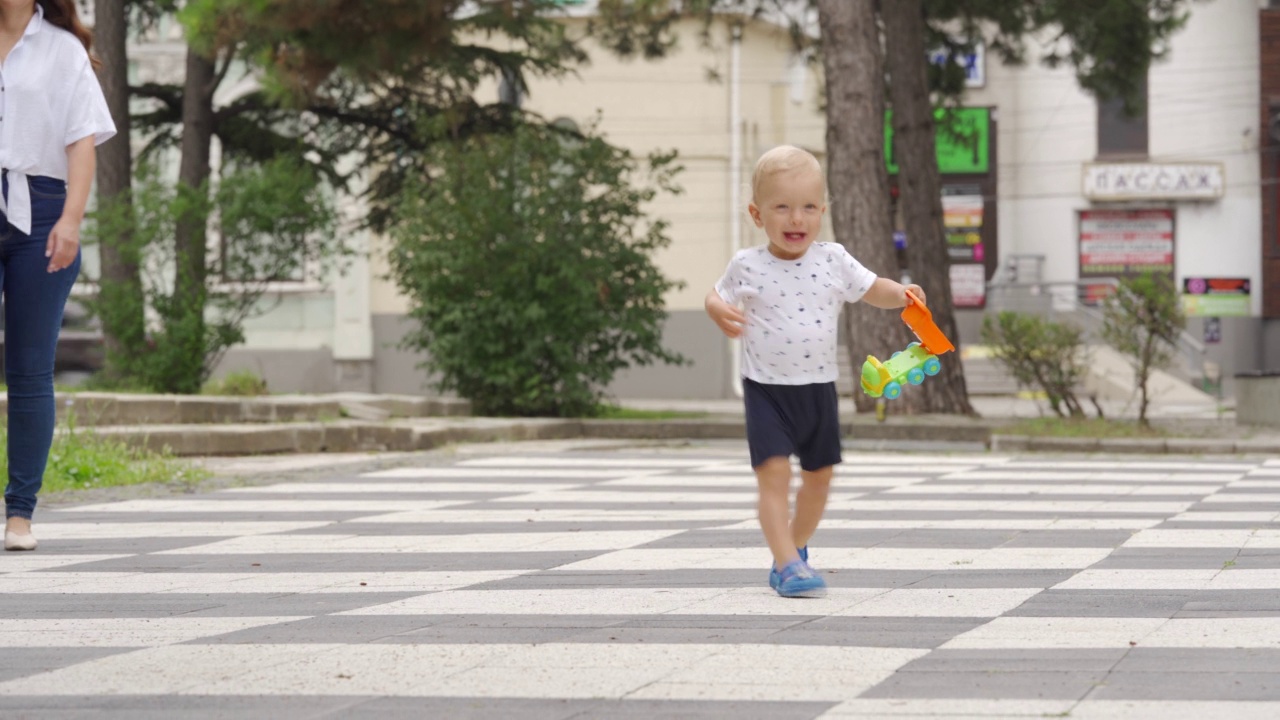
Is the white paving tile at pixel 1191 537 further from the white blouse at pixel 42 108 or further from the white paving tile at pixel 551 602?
the white blouse at pixel 42 108

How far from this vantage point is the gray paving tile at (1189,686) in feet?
12.5

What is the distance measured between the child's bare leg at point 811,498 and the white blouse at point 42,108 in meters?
2.80

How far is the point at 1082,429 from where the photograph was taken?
16.3m

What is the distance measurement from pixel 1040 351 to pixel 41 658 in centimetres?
1343

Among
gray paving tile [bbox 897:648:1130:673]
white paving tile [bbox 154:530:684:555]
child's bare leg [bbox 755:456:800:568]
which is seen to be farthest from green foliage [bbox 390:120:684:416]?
gray paving tile [bbox 897:648:1130:673]

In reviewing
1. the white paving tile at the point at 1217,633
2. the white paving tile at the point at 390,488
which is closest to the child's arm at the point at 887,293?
the white paving tile at the point at 1217,633

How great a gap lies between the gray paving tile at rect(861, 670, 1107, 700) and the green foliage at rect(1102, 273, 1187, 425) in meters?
12.4

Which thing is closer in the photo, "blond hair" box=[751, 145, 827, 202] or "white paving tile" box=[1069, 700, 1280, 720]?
"white paving tile" box=[1069, 700, 1280, 720]

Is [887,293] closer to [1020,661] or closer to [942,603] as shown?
[942,603]

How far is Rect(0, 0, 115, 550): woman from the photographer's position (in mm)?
6422

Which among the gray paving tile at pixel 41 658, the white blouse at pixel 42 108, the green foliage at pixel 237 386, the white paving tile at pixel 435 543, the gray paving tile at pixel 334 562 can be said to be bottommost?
the white paving tile at pixel 435 543

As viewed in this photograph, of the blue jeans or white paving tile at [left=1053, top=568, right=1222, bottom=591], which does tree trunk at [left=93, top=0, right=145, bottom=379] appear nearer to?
the blue jeans

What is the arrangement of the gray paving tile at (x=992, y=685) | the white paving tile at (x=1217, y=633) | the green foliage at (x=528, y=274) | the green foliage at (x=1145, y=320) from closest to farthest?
the gray paving tile at (x=992, y=685) → the white paving tile at (x=1217, y=633) → the green foliage at (x=1145, y=320) → the green foliage at (x=528, y=274)

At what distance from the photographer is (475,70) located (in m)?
20.4
